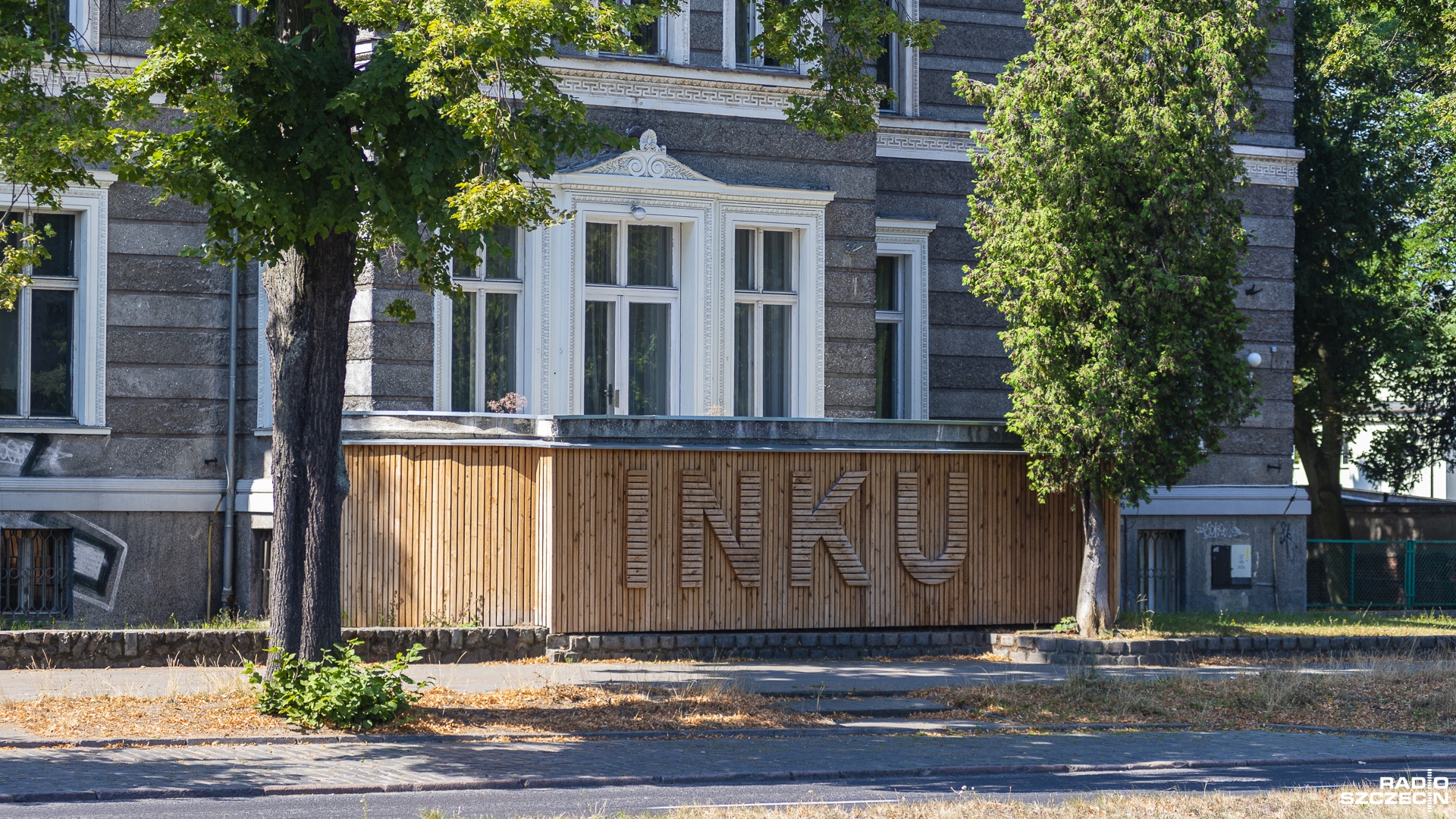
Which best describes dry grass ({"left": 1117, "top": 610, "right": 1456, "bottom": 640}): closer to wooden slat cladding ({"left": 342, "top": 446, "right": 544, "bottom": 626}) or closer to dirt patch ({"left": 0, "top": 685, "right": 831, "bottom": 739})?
dirt patch ({"left": 0, "top": 685, "right": 831, "bottom": 739})

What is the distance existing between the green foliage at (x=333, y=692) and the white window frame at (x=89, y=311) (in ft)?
25.9

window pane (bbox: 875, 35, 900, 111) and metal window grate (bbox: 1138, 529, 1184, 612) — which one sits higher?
window pane (bbox: 875, 35, 900, 111)

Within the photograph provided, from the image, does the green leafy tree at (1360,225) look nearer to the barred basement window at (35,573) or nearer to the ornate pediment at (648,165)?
the ornate pediment at (648,165)

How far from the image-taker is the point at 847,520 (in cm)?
1931

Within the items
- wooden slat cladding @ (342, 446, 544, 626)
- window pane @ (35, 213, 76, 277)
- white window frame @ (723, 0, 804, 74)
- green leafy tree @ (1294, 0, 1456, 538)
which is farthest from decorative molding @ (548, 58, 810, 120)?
green leafy tree @ (1294, 0, 1456, 538)

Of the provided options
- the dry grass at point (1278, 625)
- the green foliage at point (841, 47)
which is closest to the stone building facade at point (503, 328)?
the green foliage at point (841, 47)

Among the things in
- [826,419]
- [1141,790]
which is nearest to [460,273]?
[826,419]

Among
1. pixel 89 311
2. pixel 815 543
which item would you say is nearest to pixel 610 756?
pixel 815 543

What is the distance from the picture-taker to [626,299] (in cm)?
2039

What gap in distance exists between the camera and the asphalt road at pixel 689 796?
958 cm

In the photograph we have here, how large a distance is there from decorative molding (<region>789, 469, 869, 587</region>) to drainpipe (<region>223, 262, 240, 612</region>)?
283 inches

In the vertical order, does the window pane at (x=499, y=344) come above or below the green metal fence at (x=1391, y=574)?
above

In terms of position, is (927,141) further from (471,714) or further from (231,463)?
(471,714)

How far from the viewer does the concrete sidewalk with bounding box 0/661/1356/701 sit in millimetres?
14547
